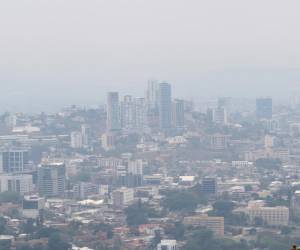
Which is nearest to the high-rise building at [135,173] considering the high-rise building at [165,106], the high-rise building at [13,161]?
the high-rise building at [13,161]

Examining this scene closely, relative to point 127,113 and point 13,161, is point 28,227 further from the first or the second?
point 127,113

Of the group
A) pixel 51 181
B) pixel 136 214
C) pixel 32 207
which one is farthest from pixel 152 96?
pixel 136 214

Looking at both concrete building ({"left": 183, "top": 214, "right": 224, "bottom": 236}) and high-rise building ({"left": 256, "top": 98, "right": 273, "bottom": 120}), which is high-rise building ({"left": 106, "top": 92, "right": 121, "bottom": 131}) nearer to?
high-rise building ({"left": 256, "top": 98, "right": 273, "bottom": 120})

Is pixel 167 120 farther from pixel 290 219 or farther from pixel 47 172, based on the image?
pixel 290 219

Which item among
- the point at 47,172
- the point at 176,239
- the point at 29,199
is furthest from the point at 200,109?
the point at 176,239

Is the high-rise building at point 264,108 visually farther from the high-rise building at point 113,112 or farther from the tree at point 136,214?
the tree at point 136,214

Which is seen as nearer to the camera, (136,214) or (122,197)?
(136,214)
